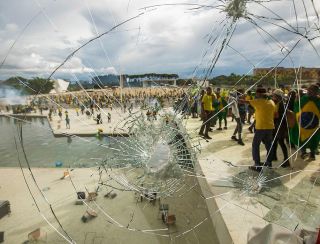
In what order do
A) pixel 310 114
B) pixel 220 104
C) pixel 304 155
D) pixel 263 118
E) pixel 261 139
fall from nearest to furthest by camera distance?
pixel 263 118, pixel 261 139, pixel 310 114, pixel 304 155, pixel 220 104

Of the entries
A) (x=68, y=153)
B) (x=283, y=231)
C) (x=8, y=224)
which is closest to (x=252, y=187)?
(x=283, y=231)

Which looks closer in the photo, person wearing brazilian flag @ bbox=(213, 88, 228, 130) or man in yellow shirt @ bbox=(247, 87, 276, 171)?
man in yellow shirt @ bbox=(247, 87, 276, 171)

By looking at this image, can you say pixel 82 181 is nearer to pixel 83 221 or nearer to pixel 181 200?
pixel 83 221

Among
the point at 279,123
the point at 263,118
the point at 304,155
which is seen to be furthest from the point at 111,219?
the point at 304,155

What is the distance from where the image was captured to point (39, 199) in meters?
7.12

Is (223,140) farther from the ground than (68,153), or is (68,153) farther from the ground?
(223,140)

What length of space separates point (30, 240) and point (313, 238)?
4.89 meters

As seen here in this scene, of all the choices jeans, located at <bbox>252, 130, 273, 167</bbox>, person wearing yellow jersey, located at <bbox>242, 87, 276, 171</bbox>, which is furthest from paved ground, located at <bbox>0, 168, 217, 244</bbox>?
person wearing yellow jersey, located at <bbox>242, 87, 276, 171</bbox>

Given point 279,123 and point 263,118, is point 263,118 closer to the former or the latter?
point 263,118

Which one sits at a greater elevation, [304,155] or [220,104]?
[220,104]

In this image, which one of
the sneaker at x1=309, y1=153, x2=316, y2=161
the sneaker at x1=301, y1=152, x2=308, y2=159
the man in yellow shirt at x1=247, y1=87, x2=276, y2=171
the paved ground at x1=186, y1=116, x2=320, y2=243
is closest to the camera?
the paved ground at x1=186, y1=116, x2=320, y2=243

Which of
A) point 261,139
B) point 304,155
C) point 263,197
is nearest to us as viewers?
point 263,197

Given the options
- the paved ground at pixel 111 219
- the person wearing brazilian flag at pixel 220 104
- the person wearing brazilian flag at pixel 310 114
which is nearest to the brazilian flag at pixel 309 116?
the person wearing brazilian flag at pixel 310 114

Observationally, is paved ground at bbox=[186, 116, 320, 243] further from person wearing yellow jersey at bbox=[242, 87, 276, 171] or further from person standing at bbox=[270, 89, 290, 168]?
person wearing yellow jersey at bbox=[242, 87, 276, 171]
